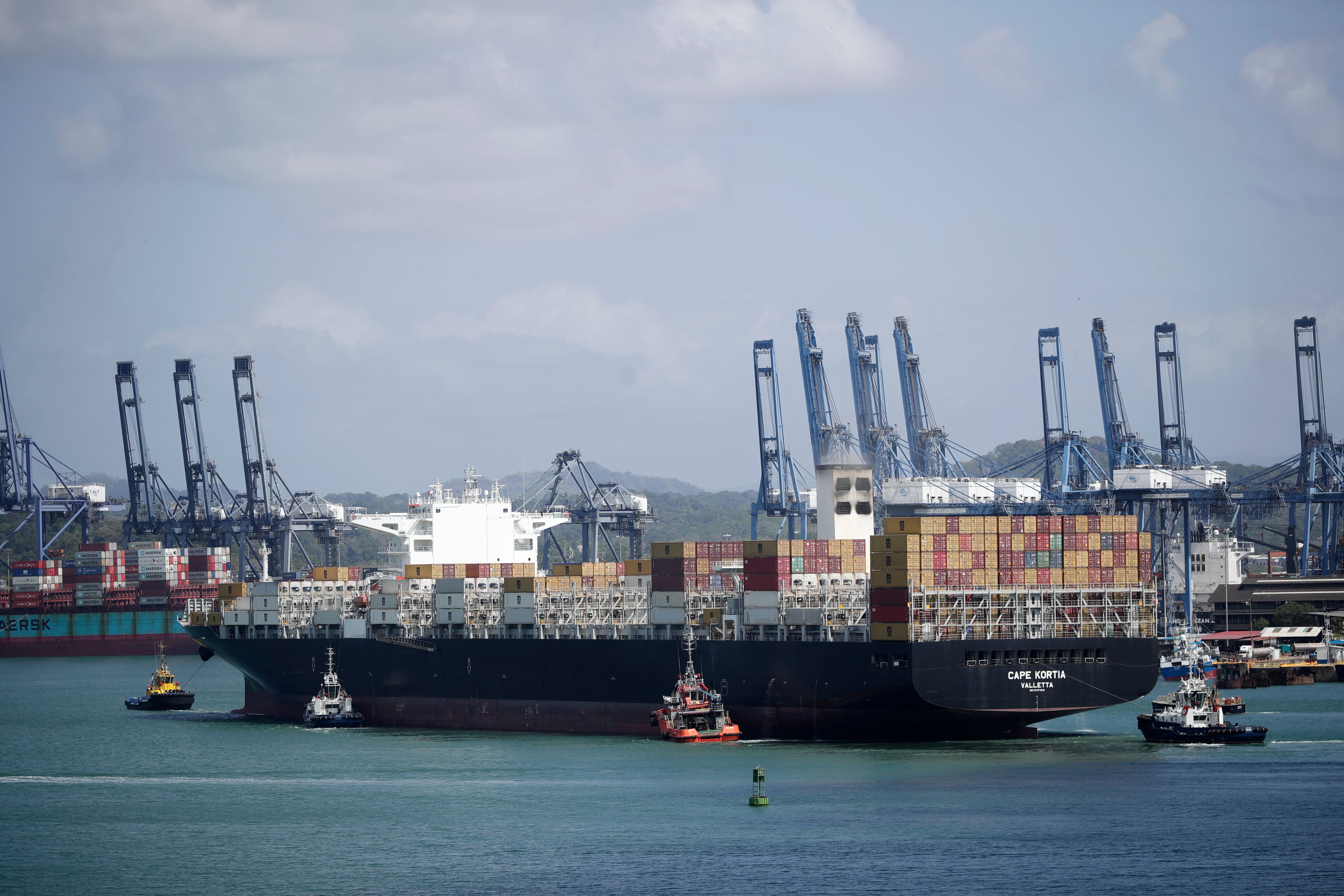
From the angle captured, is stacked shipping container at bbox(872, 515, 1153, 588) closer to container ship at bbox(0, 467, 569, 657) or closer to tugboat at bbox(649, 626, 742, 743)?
tugboat at bbox(649, 626, 742, 743)

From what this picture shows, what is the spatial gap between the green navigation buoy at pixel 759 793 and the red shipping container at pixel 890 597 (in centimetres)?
871

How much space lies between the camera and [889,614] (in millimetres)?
50812

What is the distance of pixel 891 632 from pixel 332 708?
23793 millimetres

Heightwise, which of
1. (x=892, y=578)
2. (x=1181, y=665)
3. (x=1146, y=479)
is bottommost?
(x=1181, y=665)

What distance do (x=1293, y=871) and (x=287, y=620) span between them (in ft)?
145

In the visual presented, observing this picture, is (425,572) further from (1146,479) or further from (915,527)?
(1146,479)

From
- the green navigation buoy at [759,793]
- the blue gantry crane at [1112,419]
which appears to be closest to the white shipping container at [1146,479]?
the blue gantry crane at [1112,419]

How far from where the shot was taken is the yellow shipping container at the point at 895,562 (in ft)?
166

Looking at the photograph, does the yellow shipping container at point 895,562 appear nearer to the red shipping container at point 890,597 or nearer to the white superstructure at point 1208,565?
the red shipping container at point 890,597

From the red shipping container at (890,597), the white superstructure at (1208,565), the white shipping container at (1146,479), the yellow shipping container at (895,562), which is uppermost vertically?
the white shipping container at (1146,479)

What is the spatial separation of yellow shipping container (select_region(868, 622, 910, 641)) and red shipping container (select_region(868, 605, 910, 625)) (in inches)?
3.9

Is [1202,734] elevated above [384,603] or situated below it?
below

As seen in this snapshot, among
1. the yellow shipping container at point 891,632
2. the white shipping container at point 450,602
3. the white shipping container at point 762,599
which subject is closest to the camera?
the yellow shipping container at point 891,632

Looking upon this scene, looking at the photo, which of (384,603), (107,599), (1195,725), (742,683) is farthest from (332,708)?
(107,599)
